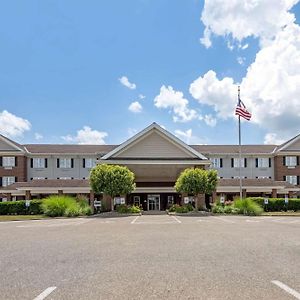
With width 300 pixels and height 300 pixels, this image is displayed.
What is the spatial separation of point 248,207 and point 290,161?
829 inches

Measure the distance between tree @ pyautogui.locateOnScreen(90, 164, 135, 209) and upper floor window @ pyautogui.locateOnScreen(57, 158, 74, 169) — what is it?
15.1 m

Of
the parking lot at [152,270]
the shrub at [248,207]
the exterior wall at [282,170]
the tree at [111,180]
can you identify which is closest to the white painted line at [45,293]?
the parking lot at [152,270]

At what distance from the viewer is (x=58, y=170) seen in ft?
182

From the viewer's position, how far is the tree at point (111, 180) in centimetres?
4062

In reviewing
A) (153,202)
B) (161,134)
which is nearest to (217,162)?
(153,202)

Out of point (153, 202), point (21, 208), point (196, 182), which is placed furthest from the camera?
→ point (153, 202)

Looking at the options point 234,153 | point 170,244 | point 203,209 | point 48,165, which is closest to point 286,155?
point 234,153

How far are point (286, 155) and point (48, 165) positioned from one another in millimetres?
30850

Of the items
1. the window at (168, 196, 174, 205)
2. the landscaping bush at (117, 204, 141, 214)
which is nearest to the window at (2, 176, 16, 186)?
the landscaping bush at (117, 204, 141, 214)

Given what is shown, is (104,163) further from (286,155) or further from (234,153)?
(286,155)

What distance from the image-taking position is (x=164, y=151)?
47312 mm

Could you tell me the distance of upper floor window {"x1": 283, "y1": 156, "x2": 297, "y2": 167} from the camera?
5538cm

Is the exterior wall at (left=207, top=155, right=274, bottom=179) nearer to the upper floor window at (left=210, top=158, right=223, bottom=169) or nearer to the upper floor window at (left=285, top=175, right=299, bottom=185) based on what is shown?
the upper floor window at (left=210, top=158, right=223, bottom=169)

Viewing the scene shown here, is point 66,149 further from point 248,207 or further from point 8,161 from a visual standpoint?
point 248,207
